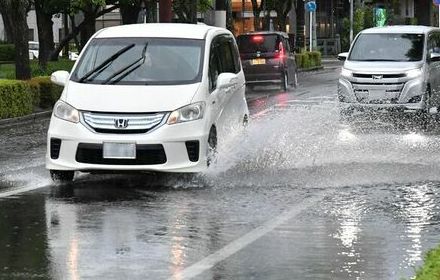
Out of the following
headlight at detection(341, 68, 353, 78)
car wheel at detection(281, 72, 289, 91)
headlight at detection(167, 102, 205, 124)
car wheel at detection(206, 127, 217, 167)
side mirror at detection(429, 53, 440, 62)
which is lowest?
car wheel at detection(281, 72, 289, 91)

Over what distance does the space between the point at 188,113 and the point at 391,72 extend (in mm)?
8036

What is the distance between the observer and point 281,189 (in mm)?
10875

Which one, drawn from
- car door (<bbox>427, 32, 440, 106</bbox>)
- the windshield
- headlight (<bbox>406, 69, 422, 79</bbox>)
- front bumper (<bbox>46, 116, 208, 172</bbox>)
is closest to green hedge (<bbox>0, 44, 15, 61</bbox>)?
car door (<bbox>427, 32, 440, 106</bbox>)

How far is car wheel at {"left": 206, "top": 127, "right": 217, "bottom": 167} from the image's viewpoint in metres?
11.3

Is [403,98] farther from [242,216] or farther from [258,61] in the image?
[258,61]

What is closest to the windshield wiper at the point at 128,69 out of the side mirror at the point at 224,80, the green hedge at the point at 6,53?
the side mirror at the point at 224,80

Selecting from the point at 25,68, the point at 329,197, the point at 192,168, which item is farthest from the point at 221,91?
the point at 25,68

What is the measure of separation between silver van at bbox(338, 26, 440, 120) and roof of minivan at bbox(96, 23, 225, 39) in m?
6.36

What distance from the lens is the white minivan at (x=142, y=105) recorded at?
1079 centimetres

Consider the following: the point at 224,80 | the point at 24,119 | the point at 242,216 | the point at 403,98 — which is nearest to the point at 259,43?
the point at 24,119

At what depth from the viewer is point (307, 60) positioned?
4544 cm

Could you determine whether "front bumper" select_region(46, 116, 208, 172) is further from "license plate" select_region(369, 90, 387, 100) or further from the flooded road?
"license plate" select_region(369, 90, 387, 100)

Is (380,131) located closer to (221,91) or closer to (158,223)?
(221,91)

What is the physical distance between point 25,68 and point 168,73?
14.1 metres
